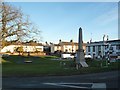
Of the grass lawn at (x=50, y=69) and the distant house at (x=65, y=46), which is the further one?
the distant house at (x=65, y=46)

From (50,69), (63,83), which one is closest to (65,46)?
(50,69)

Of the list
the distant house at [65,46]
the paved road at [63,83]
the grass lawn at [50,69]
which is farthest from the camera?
the distant house at [65,46]

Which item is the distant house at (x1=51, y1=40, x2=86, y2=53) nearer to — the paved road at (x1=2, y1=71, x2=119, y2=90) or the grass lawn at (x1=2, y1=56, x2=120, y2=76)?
the grass lawn at (x1=2, y1=56, x2=120, y2=76)

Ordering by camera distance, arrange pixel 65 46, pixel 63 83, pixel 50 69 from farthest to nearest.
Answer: pixel 65 46, pixel 50 69, pixel 63 83

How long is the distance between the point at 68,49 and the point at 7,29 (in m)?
132

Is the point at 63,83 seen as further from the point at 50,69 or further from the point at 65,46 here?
the point at 65,46

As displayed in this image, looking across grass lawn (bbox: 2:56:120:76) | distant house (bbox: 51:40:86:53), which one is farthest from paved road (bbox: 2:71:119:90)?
distant house (bbox: 51:40:86:53)

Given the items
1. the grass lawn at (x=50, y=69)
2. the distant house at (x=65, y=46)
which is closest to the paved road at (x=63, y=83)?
the grass lawn at (x=50, y=69)

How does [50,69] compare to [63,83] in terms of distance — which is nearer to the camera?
[63,83]

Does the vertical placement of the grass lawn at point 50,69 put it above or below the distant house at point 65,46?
below

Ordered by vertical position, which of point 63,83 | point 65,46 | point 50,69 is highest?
point 65,46

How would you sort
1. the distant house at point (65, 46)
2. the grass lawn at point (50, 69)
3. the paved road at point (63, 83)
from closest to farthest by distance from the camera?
the paved road at point (63, 83), the grass lawn at point (50, 69), the distant house at point (65, 46)

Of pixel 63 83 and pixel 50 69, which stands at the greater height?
pixel 63 83

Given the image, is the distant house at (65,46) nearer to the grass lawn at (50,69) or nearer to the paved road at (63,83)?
the grass lawn at (50,69)
